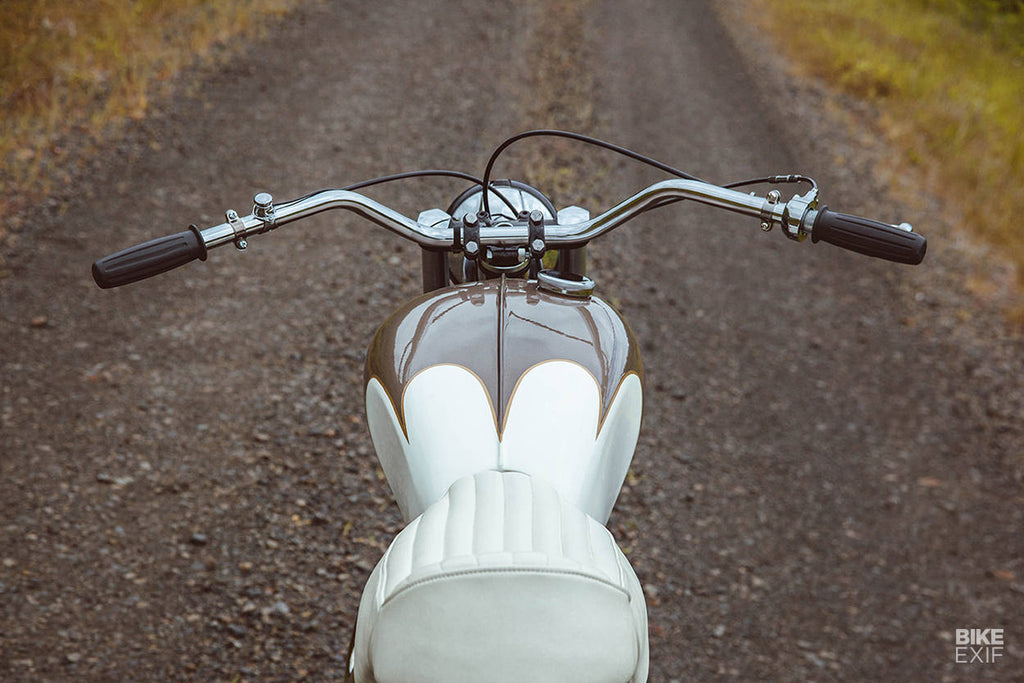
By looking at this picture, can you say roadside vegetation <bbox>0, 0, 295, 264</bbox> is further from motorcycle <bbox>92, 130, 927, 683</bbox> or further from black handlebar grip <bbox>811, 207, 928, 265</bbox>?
black handlebar grip <bbox>811, 207, 928, 265</bbox>

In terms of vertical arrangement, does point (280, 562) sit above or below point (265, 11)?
below

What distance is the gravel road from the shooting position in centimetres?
296

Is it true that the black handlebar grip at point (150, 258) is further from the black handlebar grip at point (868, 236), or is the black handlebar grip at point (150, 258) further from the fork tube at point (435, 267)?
the black handlebar grip at point (868, 236)

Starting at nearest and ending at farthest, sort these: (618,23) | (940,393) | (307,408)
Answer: (307,408)
(940,393)
(618,23)

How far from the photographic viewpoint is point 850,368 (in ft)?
15.1

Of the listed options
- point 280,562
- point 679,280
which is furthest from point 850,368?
point 280,562

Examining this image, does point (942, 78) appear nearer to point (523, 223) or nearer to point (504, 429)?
point (523, 223)

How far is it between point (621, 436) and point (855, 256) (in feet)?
15.4

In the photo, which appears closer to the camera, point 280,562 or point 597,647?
point 597,647

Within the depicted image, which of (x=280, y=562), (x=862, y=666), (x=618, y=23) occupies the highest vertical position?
(x=618, y=23)

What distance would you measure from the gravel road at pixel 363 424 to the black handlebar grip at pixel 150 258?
154 centimetres

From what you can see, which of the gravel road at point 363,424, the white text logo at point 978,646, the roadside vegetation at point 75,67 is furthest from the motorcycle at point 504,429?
the roadside vegetation at point 75,67

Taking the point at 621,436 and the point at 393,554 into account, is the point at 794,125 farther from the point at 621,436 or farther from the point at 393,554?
the point at 393,554

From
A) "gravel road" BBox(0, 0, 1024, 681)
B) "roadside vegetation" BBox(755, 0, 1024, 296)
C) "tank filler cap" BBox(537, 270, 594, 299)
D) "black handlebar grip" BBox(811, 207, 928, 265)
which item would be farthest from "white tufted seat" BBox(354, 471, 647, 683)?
"roadside vegetation" BBox(755, 0, 1024, 296)
